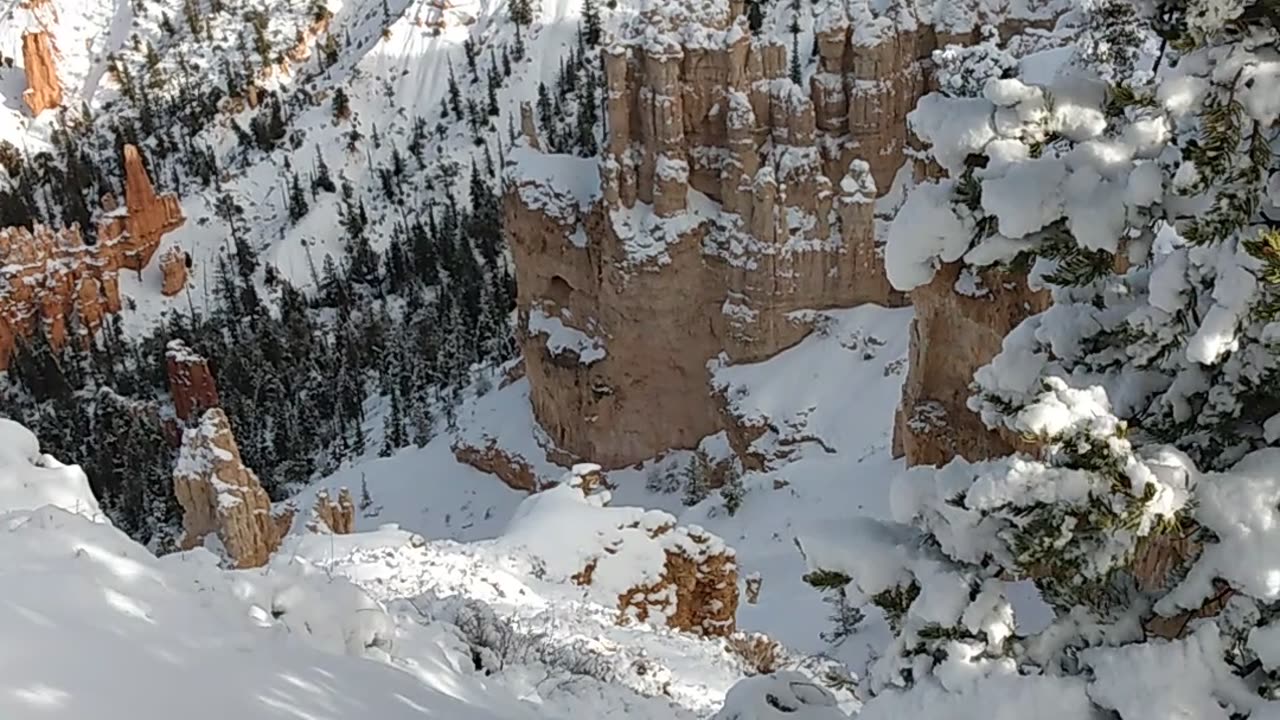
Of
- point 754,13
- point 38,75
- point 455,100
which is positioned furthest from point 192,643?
point 38,75

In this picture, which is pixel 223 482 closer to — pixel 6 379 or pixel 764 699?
pixel 764 699

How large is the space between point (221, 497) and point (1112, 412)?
17341 millimetres

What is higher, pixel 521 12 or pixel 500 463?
pixel 521 12

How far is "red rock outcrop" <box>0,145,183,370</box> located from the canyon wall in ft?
146

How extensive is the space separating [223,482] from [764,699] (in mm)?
15887

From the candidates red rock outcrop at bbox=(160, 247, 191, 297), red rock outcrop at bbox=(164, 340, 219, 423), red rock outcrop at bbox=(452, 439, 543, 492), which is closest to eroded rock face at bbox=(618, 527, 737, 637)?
red rock outcrop at bbox=(452, 439, 543, 492)

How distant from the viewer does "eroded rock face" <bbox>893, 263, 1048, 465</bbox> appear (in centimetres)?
1230

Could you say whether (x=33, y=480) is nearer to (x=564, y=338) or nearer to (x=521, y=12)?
(x=564, y=338)

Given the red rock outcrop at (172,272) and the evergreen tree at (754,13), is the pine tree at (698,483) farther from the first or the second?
the red rock outcrop at (172,272)

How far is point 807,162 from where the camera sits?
22.2 metres

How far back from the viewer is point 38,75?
274 ft

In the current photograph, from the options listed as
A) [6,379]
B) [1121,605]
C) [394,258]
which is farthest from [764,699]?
[6,379]

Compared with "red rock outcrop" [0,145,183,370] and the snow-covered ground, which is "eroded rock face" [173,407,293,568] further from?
"red rock outcrop" [0,145,183,370]

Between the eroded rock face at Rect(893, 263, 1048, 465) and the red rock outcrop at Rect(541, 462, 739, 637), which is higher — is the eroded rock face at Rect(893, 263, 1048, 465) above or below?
above
